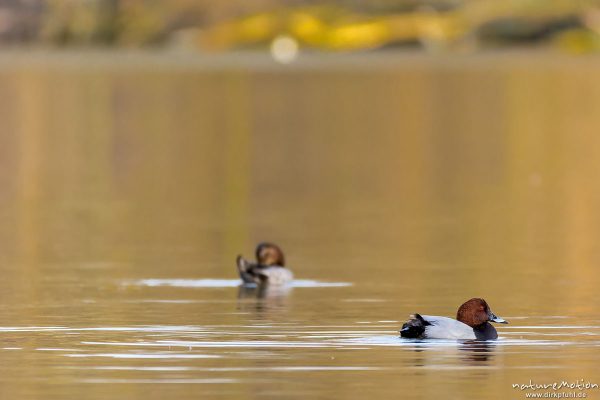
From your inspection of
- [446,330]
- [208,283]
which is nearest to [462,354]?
[446,330]

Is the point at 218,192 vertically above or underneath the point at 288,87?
underneath

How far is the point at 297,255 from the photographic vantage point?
27.1 metres

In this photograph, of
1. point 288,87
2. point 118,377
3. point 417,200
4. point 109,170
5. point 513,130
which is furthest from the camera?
point 288,87

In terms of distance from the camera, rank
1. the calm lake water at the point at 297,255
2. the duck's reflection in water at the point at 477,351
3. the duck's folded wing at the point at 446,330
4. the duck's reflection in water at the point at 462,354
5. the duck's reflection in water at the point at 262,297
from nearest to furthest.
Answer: the calm lake water at the point at 297,255
the duck's reflection in water at the point at 462,354
the duck's reflection in water at the point at 477,351
the duck's folded wing at the point at 446,330
the duck's reflection in water at the point at 262,297

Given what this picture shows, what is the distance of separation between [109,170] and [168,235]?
14115mm

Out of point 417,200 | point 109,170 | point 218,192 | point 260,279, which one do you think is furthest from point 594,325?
point 109,170

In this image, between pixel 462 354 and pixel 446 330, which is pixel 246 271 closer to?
pixel 446 330

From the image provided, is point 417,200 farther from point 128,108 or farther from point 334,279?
point 128,108

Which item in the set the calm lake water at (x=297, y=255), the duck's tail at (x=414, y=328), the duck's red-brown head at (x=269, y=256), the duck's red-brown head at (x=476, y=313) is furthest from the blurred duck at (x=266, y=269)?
the duck's red-brown head at (x=476, y=313)

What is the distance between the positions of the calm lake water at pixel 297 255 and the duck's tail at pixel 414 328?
165 mm

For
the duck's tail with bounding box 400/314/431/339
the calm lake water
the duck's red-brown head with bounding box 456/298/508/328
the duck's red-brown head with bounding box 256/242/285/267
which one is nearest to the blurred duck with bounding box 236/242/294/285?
the duck's red-brown head with bounding box 256/242/285/267

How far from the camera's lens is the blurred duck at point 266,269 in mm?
23531

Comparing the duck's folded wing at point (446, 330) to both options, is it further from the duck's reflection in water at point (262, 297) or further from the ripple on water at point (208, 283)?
the ripple on water at point (208, 283)

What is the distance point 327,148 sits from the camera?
51.8 metres
